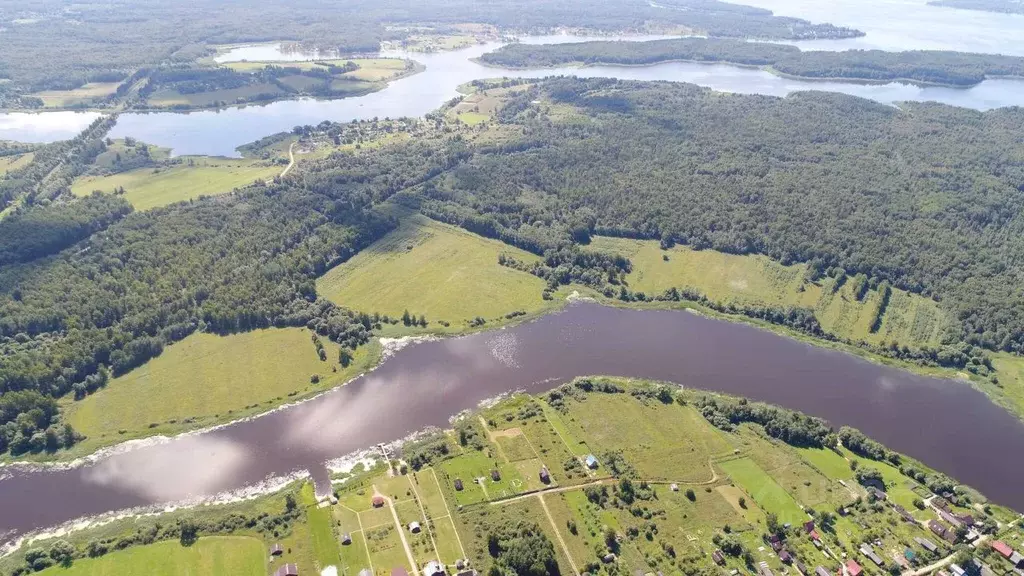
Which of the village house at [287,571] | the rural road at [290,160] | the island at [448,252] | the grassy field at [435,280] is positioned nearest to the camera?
the village house at [287,571]

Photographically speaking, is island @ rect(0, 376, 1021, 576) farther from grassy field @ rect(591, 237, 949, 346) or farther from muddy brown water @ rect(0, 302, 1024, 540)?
grassy field @ rect(591, 237, 949, 346)

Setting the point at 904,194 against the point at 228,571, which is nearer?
the point at 228,571

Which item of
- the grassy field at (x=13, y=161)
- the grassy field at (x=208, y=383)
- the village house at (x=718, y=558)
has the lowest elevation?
the grassy field at (x=208, y=383)

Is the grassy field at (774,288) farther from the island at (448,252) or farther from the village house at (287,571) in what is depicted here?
the village house at (287,571)

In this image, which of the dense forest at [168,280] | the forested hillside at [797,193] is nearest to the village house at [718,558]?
the dense forest at [168,280]

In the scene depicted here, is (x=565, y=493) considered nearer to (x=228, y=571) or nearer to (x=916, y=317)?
(x=228, y=571)

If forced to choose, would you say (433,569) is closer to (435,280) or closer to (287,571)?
(287,571)

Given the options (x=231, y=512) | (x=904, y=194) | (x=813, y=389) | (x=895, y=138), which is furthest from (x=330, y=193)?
(x=895, y=138)
